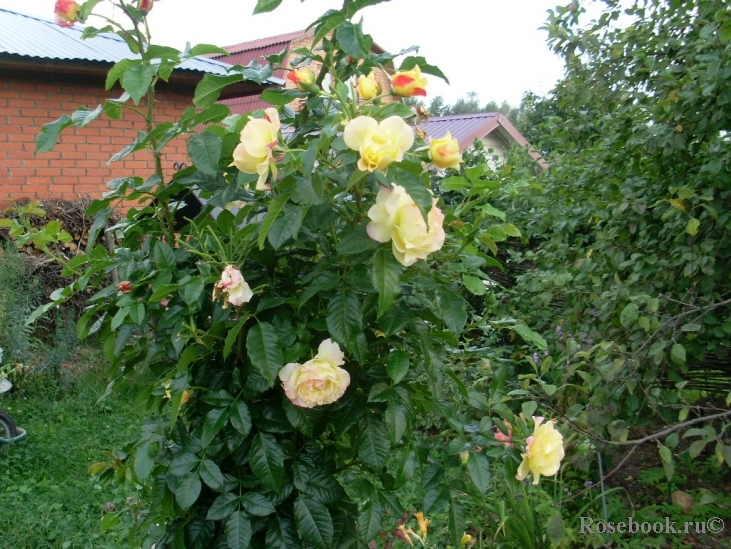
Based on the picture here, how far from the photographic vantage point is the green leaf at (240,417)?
1111 mm

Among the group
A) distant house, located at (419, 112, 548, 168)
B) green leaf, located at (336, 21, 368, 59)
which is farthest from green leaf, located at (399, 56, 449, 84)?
distant house, located at (419, 112, 548, 168)

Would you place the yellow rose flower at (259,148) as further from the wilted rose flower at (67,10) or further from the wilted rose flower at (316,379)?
the wilted rose flower at (67,10)

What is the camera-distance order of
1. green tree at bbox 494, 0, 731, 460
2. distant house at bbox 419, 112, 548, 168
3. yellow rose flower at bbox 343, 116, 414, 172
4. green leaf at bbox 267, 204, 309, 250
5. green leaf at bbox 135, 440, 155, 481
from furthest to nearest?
distant house at bbox 419, 112, 548, 168 < green tree at bbox 494, 0, 731, 460 < green leaf at bbox 135, 440, 155, 481 < green leaf at bbox 267, 204, 309, 250 < yellow rose flower at bbox 343, 116, 414, 172

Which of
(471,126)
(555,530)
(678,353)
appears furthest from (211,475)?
(471,126)

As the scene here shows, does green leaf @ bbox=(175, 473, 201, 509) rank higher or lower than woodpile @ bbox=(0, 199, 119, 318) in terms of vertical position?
higher

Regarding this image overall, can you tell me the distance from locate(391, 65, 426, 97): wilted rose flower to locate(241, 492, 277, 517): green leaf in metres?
0.80

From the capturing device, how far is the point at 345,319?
3.48 ft

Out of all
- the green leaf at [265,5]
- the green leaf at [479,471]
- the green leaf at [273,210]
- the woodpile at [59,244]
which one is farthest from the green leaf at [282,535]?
the woodpile at [59,244]

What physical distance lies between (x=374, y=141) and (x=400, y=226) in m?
0.14

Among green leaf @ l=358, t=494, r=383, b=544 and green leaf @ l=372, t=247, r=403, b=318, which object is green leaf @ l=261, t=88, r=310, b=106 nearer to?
green leaf @ l=372, t=247, r=403, b=318

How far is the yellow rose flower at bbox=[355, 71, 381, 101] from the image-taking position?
1.10m

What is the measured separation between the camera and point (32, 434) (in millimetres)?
3748

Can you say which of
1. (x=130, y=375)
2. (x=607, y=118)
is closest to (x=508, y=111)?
(x=607, y=118)

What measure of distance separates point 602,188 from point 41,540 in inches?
Result: 117
